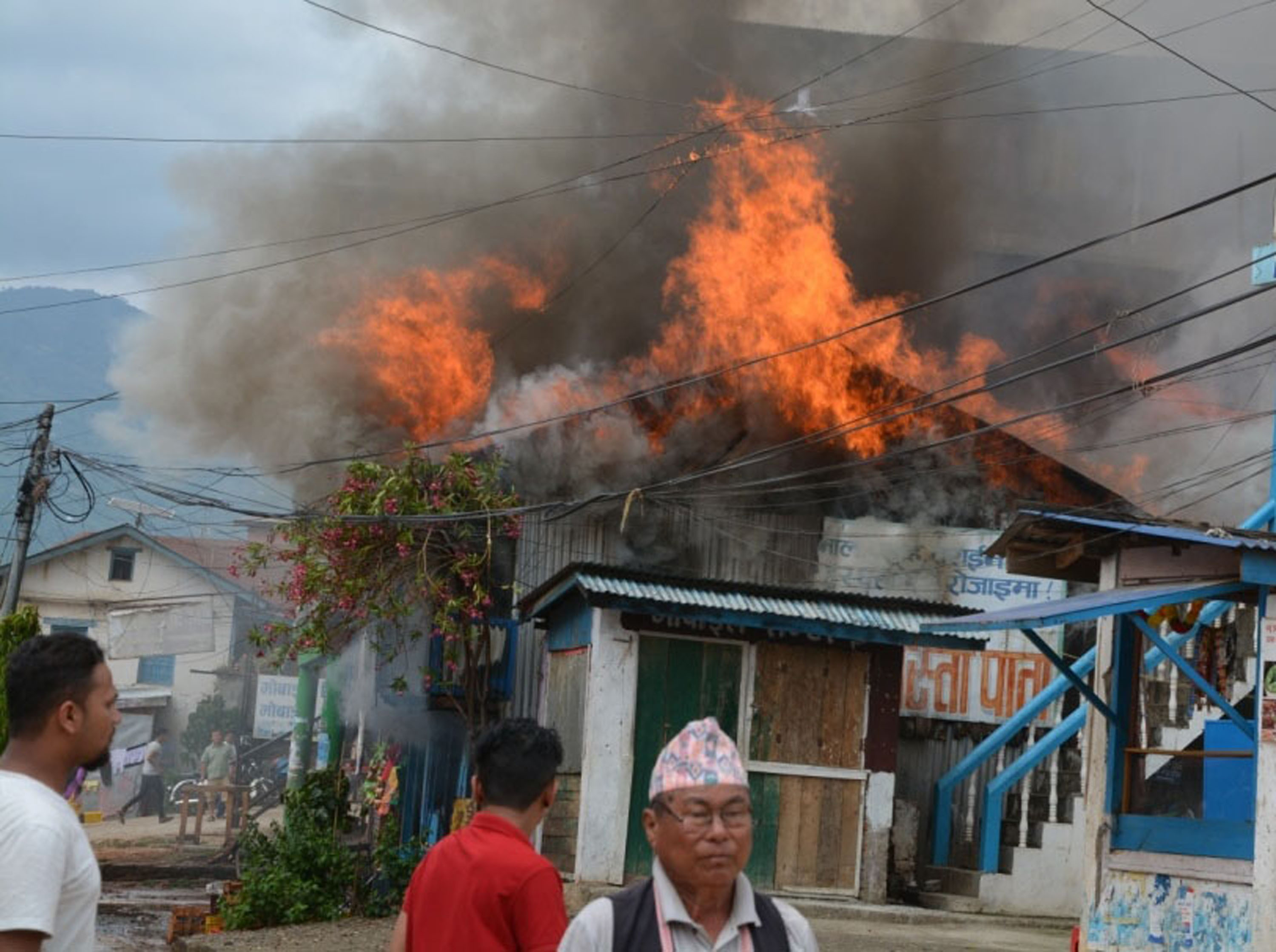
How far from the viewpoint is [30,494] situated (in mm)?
22734

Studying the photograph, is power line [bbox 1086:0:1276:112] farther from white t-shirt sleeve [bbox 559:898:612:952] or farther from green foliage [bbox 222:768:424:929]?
white t-shirt sleeve [bbox 559:898:612:952]

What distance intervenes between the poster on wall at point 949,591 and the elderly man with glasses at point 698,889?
13302 millimetres

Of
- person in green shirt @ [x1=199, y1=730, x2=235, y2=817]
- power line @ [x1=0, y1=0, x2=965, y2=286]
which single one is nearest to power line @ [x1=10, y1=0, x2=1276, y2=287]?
power line @ [x1=0, y1=0, x2=965, y2=286]

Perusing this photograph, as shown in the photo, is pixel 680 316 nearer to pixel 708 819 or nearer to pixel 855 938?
pixel 855 938

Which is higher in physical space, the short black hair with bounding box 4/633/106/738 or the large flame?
the large flame

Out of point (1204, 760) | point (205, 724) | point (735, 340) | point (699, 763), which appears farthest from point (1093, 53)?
point (205, 724)

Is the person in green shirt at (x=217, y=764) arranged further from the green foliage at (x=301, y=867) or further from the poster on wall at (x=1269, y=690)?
the poster on wall at (x=1269, y=690)

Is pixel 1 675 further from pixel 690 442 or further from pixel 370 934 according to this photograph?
pixel 690 442

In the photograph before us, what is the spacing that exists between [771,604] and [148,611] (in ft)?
103

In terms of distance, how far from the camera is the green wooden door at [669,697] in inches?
A: 587

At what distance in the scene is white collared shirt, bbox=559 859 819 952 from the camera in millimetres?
3244

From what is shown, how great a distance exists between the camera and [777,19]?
76.3 ft

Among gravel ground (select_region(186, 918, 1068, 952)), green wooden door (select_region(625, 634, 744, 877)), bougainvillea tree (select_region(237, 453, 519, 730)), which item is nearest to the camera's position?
gravel ground (select_region(186, 918, 1068, 952))

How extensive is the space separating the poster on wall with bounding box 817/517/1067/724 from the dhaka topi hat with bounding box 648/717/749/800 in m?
13.3
